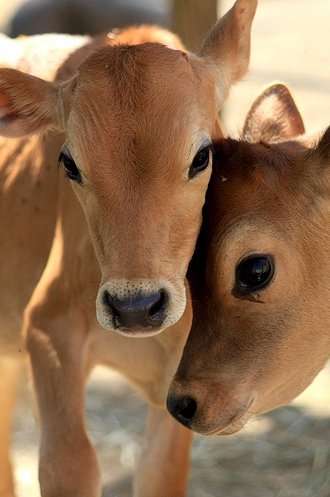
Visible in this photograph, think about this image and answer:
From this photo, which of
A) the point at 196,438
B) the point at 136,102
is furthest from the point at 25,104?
the point at 196,438

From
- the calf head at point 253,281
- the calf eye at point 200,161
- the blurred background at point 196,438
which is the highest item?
the calf eye at point 200,161

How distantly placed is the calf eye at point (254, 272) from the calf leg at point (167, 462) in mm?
1138

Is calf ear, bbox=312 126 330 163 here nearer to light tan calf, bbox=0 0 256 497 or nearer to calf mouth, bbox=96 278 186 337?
light tan calf, bbox=0 0 256 497

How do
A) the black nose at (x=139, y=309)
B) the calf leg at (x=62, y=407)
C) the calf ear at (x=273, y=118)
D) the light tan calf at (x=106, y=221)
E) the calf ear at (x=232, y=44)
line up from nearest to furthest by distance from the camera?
the black nose at (x=139, y=309), the light tan calf at (x=106, y=221), the calf leg at (x=62, y=407), the calf ear at (x=232, y=44), the calf ear at (x=273, y=118)

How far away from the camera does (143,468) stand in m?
5.11

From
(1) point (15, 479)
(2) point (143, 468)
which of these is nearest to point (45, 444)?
(2) point (143, 468)

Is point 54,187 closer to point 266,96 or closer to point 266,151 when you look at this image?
point 266,96

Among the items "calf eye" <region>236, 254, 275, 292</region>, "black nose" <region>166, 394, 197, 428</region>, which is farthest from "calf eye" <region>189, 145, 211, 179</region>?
"black nose" <region>166, 394, 197, 428</region>

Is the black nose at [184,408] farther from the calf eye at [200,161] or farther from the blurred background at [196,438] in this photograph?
the blurred background at [196,438]

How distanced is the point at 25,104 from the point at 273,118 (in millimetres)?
1064

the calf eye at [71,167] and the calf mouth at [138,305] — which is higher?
the calf eye at [71,167]

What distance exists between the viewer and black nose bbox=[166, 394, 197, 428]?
13.4ft

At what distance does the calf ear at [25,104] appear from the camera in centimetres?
445

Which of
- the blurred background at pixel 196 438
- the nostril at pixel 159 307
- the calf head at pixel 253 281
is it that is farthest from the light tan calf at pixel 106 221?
the blurred background at pixel 196 438
